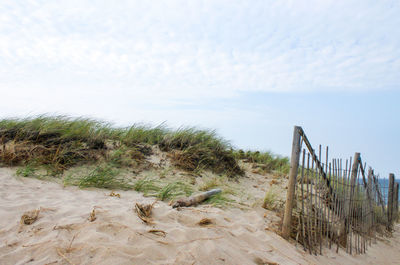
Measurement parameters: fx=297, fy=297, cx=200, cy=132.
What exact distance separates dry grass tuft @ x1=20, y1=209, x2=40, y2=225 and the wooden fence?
106 inches

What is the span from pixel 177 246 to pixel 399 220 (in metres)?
9.70

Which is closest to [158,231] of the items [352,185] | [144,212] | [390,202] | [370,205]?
[144,212]

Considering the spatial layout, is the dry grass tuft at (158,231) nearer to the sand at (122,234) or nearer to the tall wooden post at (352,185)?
the sand at (122,234)

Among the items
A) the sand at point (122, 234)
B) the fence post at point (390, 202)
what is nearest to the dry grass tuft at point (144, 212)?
the sand at point (122, 234)

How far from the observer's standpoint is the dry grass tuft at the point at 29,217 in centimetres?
273

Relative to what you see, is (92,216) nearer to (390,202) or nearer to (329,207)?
(329,207)

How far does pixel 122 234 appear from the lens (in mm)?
2566

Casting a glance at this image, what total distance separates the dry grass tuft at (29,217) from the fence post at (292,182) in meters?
2.70

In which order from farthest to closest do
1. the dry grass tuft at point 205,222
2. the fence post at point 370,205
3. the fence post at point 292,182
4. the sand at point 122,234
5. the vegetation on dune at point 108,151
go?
the fence post at point 370,205
the vegetation on dune at point 108,151
the fence post at point 292,182
the dry grass tuft at point 205,222
the sand at point 122,234

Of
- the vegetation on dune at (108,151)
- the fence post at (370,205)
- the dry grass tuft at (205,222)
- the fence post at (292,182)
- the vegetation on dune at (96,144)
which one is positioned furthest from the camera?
the fence post at (370,205)

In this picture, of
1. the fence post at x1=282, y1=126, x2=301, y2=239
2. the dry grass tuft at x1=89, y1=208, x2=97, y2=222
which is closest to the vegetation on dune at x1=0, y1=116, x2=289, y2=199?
the fence post at x1=282, y1=126, x2=301, y2=239

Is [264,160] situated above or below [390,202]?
above

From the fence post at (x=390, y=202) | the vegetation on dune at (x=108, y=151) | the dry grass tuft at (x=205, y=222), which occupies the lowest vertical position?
the fence post at (x=390, y=202)

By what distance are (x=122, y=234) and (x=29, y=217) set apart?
37.9 inches
